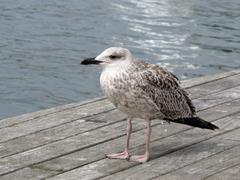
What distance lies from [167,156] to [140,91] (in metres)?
0.54

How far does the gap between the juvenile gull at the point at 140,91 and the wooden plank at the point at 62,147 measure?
39cm

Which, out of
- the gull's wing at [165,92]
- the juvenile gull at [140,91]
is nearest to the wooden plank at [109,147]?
the juvenile gull at [140,91]

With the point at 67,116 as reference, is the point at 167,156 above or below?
above

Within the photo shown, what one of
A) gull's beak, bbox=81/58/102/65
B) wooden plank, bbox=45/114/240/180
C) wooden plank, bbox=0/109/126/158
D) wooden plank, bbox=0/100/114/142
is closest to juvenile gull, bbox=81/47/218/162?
gull's beak, bbox=81/58/102/65

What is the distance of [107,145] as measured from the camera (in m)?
6.61

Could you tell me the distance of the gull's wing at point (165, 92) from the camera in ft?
20.2

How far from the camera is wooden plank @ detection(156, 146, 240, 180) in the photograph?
5893 millimetres

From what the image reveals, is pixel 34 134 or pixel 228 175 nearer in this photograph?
pixel 228 175

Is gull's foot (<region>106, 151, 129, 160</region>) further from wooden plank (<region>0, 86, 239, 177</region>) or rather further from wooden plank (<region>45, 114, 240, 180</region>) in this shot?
wooden plank (<region>0, 86, 239, 177</region>)

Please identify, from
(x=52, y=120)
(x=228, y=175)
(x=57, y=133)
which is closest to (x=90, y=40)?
(x=52, y=120)

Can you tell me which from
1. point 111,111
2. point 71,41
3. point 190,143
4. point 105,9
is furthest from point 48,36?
point 190,143

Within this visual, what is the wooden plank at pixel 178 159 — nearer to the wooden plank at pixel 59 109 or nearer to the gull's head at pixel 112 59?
the gull's head at pixel 112 59

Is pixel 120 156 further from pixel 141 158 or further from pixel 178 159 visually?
pixel 178 159

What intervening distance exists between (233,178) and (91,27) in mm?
10107
